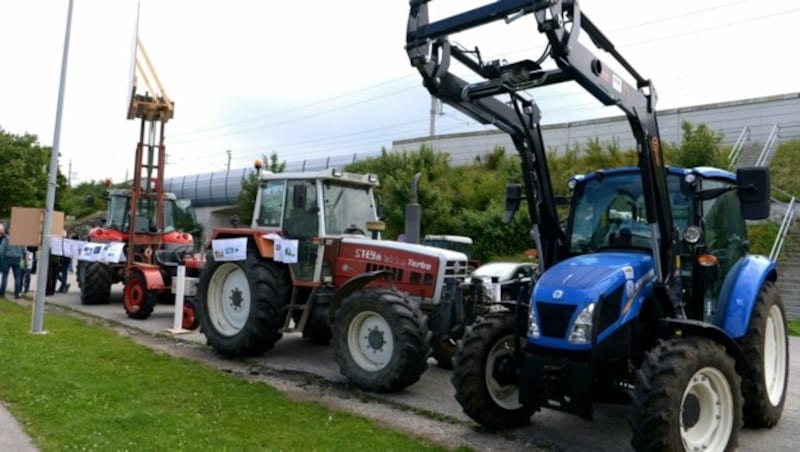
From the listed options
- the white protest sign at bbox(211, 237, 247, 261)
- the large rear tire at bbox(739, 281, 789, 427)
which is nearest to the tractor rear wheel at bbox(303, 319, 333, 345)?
the white protest sign at bbox(211, 237, 247, 261)

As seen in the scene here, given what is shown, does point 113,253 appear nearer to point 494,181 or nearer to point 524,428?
point 524,428

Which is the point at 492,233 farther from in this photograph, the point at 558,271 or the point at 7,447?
the point at 7,447

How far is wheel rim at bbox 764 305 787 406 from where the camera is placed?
19.5 ft

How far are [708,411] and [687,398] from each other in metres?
0.33

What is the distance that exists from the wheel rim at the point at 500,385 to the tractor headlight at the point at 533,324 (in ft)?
1.94

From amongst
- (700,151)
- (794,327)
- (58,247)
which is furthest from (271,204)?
(700,151)

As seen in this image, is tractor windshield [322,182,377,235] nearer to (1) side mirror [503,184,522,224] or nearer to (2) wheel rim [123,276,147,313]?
(1) side mirror [503,184,522,224]

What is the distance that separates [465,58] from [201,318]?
5559mm

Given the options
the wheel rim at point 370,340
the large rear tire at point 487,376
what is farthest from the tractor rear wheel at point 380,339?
the large rear tire at point 487,376

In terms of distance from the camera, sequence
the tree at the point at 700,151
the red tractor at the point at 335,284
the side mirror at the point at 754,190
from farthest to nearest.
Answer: the tree at the point at 700,151
the red tractor at the point at 335,284
the side mirror at the point at 754,190

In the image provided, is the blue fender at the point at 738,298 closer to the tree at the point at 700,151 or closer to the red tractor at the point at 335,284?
the red tractor at the point at 335,284

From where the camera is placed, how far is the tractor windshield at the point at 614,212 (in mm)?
5328

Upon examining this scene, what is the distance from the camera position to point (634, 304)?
15.3ft

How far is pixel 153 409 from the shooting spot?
5.55m
